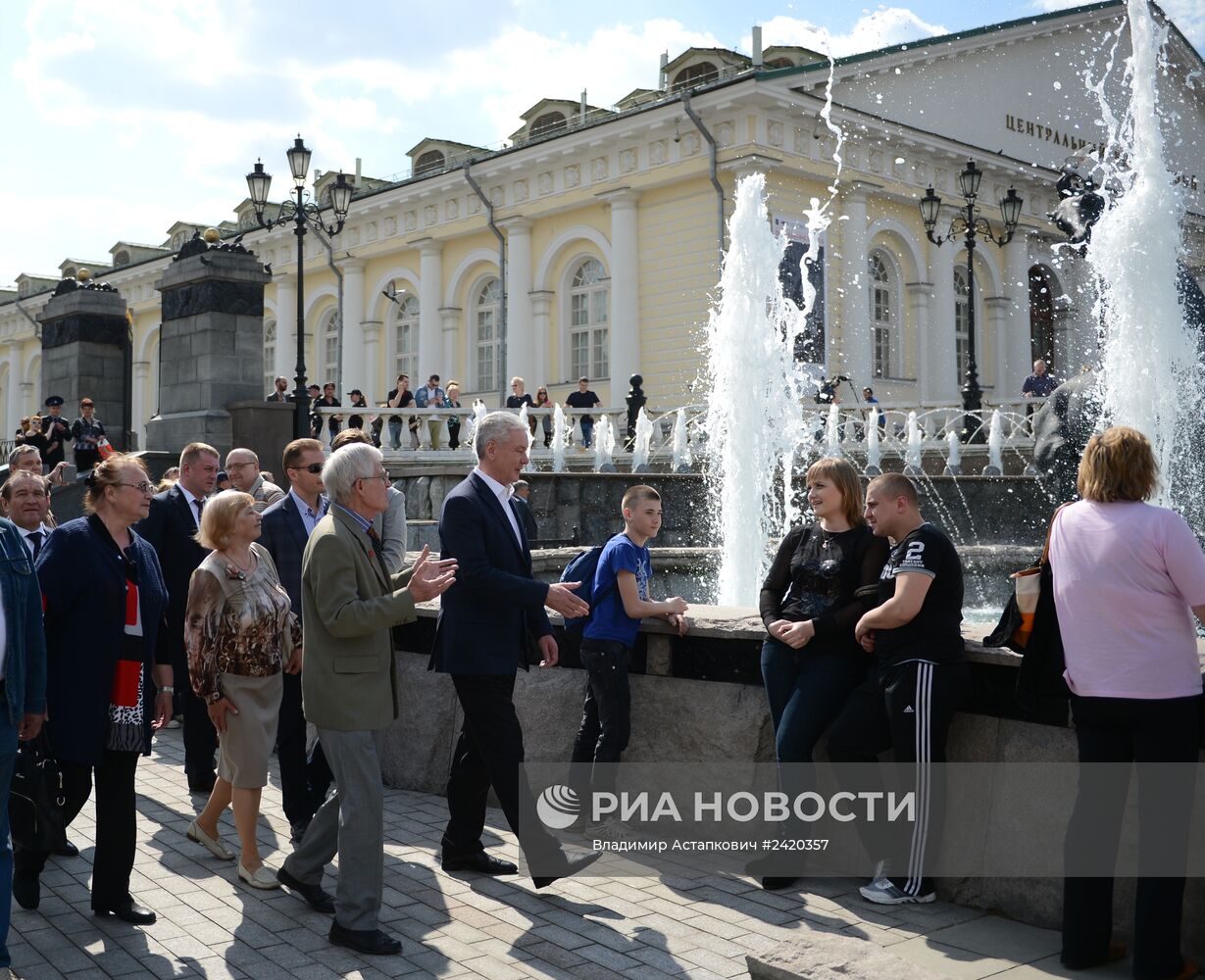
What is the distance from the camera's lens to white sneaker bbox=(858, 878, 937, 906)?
480 cm

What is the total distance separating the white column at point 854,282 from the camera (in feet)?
91.3

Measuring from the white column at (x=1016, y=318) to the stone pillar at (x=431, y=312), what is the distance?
46.5ft

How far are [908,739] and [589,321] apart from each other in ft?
84.5

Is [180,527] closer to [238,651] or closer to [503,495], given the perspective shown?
[238,651]

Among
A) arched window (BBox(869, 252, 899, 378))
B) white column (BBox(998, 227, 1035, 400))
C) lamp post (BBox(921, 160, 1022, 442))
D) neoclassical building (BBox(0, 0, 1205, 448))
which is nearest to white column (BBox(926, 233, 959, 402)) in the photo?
neoclassical building (BBox(0, 0, 1205, 448))

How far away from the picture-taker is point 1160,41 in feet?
119

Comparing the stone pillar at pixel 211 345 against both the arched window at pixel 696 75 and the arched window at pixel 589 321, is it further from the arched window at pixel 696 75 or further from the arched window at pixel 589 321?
the arched window at pixel 696 75

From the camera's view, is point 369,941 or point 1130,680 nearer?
point 1130,680

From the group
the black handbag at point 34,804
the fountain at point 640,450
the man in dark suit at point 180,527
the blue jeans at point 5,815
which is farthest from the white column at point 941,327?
the blue jeans at point 5,815

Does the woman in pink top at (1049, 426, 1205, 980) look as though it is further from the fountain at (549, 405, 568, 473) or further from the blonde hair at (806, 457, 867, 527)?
the fountain at (549, 405, 568, 473)

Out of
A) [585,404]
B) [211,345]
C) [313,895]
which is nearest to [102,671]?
[313,895]

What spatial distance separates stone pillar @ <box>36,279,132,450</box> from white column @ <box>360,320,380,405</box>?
55.7ft

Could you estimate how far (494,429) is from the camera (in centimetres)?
512

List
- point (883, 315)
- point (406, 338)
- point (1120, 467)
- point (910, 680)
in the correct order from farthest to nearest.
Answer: point (406, 338), point (883, 315), point (910, 680), point (1120, 467)
